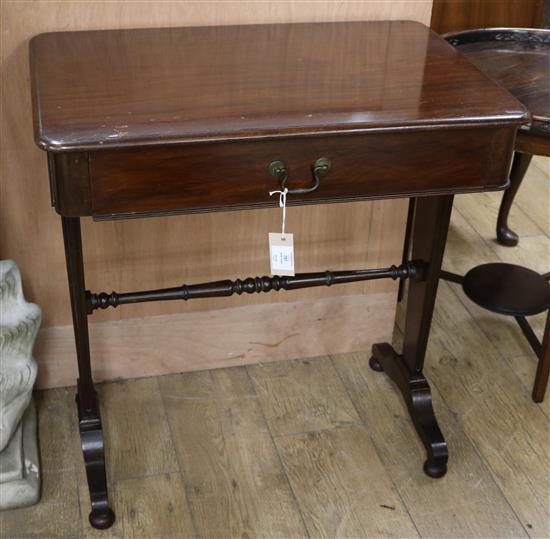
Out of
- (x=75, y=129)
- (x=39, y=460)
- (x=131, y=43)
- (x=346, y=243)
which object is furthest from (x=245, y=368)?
(x=75, y=129)

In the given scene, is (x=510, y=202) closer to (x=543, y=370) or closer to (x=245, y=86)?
(x=543, y=370)

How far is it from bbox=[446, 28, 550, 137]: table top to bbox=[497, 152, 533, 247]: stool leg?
610 millimetres

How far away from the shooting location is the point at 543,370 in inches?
88.2

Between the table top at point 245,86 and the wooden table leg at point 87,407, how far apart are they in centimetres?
33

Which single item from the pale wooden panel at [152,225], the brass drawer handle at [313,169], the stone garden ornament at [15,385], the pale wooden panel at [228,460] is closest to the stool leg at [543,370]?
the pale wooden panel at [152,225]

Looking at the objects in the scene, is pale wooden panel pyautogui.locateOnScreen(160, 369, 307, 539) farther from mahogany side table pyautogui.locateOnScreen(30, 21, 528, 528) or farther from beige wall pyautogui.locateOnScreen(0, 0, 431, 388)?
mahogany side table pyautogui.locateOnScreen(30, 21, 528, 528)

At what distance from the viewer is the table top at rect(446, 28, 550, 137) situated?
6.30ft

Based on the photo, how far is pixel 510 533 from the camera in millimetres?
1904

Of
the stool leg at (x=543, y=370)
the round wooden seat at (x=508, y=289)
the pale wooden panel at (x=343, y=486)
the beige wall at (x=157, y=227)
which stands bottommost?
the pale wooden panel at (x=343, y=486)

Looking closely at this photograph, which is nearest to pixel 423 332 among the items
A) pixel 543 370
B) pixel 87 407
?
pixel 543 370

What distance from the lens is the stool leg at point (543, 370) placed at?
222cm

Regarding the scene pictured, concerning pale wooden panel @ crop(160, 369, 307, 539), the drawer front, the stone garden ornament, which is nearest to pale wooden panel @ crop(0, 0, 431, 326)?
the stone garden ornament

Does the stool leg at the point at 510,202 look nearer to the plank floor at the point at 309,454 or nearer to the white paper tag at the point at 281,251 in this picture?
the plank floor at the point at 309,454

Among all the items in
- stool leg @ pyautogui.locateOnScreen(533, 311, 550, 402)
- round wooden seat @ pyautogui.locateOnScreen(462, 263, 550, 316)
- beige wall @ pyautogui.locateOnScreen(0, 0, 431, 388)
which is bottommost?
stool leg @ pyautogui.locateOnScreen(533, 311, 550, 402)
